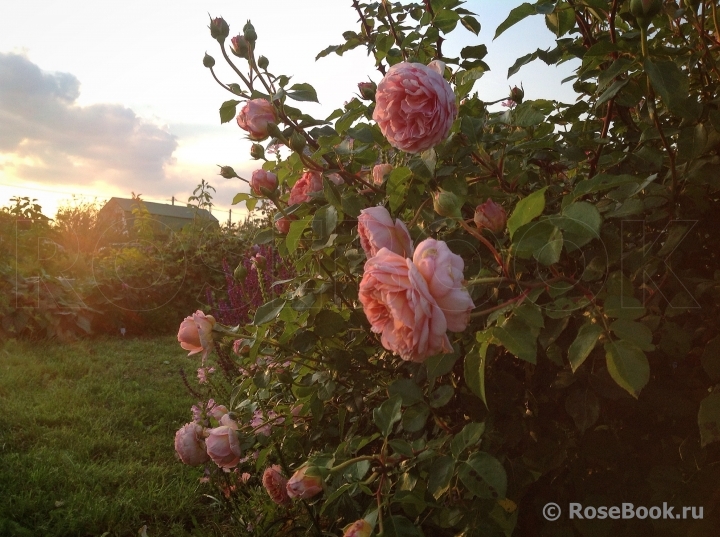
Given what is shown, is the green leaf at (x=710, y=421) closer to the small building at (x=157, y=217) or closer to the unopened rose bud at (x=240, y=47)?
the unopened rose bud at (x=240, y=47)

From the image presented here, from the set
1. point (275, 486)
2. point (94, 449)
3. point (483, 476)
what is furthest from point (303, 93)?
point (94, 449)

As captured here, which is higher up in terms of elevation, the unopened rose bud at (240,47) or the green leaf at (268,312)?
the unopened rose bud at (240,47)

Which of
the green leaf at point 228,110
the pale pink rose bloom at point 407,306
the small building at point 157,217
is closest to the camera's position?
the pale pink rose bloom at point 407,306

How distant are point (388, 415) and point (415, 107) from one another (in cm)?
45

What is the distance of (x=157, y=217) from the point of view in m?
8.52

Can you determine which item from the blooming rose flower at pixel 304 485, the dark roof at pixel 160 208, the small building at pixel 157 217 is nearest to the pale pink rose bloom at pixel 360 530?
the blooming rose flower at pixel 304 485

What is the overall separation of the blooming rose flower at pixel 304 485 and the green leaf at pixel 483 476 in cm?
25

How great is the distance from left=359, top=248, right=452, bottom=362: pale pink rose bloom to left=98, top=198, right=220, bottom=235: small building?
17.0ft

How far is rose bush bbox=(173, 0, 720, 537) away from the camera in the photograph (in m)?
0.68

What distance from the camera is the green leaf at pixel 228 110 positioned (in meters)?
1.10

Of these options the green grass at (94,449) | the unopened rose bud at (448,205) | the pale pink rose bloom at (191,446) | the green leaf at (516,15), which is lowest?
the green grass at (94,449)

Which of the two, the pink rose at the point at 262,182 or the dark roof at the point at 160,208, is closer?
the pink rose at the point at 262,182

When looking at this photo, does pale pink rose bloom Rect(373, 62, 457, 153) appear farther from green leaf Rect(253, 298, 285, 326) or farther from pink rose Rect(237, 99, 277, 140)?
green leaf Rect(253, 298, 285, 326)

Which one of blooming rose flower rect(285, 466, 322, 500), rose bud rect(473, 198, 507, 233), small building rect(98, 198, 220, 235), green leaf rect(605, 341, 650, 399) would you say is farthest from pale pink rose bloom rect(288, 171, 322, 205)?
small building rect(98, 198, 220, 235)
